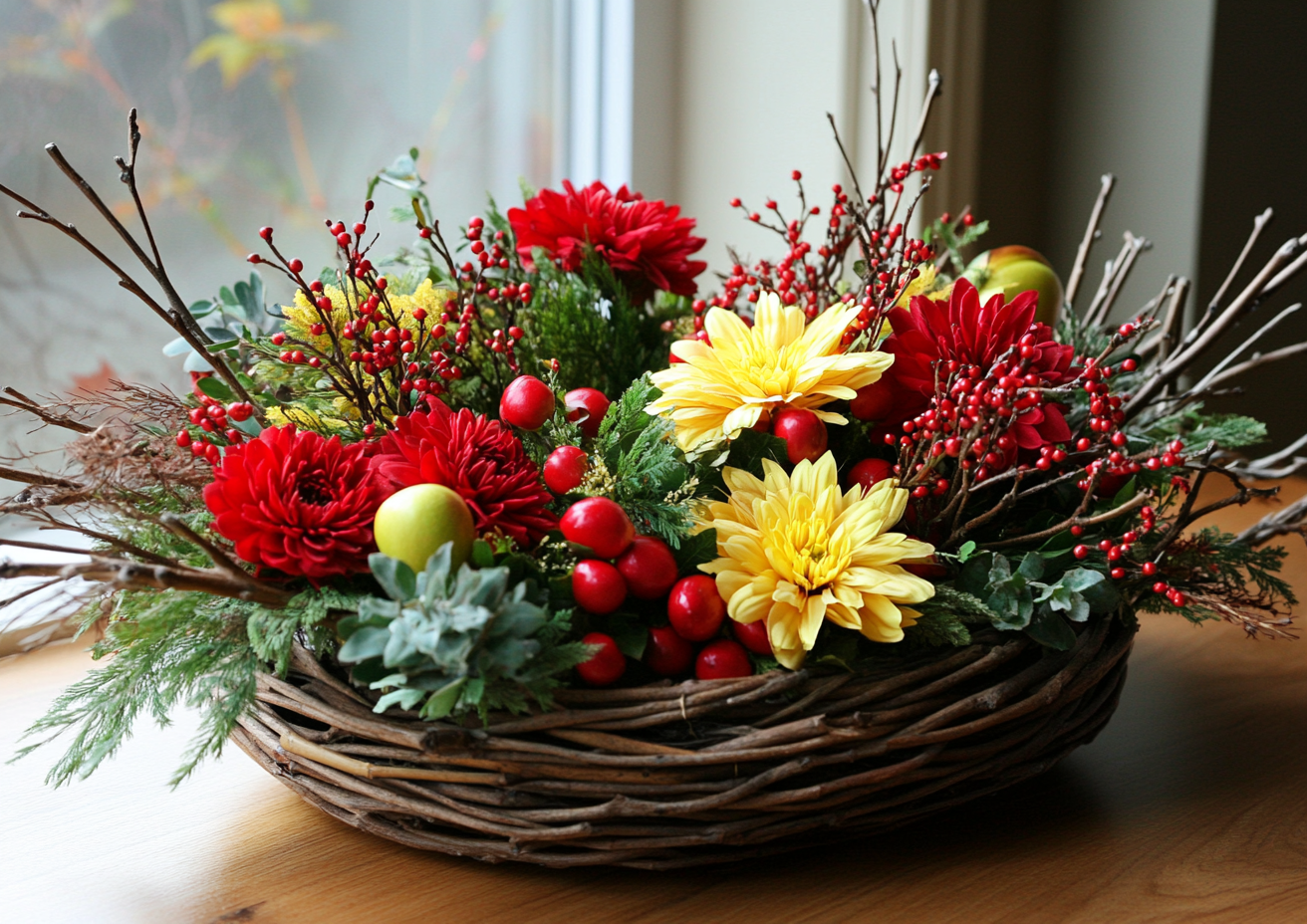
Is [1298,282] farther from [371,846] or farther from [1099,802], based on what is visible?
[371,846]

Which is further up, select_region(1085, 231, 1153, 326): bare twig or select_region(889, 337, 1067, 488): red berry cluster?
select_region(1085, 231, 1153, 326): bare twig

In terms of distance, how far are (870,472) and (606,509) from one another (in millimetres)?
163

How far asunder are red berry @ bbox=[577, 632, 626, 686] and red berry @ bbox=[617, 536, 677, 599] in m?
0.04

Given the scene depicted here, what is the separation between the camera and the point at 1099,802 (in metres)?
0.59

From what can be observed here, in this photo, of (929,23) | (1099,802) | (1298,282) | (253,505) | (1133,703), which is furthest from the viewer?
(1298,282)

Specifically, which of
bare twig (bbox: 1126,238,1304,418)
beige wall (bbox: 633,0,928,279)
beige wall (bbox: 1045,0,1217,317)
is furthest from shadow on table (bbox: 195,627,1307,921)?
beige wall (bbox: 1045,0,1217,317)

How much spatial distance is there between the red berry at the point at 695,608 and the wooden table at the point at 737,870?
0.38ft

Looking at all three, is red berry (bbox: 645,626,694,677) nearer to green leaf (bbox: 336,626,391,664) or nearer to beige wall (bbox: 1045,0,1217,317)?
green leaf (bbox: 336,626,391,664)

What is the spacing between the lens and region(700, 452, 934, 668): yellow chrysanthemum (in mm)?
498

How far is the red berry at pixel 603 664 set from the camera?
1.59 ft

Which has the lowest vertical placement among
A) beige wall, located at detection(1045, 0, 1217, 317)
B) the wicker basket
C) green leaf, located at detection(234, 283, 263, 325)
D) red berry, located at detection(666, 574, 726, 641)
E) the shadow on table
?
the shadow on table

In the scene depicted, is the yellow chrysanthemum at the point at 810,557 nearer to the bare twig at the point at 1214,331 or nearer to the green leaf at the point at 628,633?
the green leaf at the point at 628,633

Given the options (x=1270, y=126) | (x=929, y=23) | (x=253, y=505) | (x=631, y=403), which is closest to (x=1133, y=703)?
(x=631, y=403)

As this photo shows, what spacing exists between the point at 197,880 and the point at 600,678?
0.72 ft
